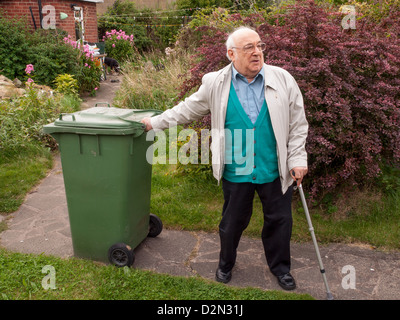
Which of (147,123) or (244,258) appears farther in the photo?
(244,258)

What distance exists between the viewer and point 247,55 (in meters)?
2.93

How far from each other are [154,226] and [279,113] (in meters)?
1.88

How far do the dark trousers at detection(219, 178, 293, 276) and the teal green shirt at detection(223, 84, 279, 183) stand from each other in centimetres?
9

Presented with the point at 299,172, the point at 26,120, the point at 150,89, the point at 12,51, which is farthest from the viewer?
the point at 12,51

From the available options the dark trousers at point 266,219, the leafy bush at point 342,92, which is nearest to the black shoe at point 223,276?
the dark trousers at point 266,219

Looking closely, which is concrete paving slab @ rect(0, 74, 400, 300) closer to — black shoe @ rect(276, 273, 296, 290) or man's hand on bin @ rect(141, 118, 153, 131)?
black shoe @ rect(276, 273, 296, 290)

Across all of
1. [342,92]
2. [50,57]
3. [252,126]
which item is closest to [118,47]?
[50,57]

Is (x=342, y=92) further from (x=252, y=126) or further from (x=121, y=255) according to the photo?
(x=121, y=255)

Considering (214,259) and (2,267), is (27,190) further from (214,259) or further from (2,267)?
(214,259)

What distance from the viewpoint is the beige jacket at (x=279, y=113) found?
2.94m

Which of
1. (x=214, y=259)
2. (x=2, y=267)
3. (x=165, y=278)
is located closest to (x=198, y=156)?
(x=214, y=259)

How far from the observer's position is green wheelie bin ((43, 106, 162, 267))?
3.33 m

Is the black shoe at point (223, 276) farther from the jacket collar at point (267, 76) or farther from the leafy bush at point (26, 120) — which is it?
the leafy bush at point (26, 120)

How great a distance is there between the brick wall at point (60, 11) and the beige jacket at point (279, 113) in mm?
9968
